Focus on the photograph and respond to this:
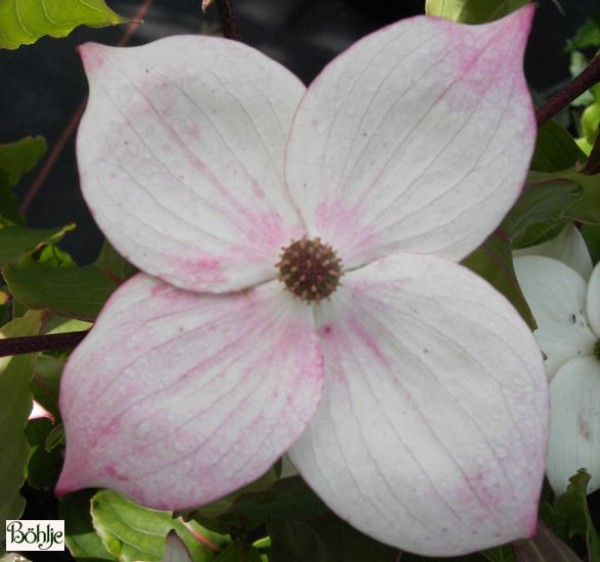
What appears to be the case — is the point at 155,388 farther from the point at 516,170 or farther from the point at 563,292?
the point at 563,292

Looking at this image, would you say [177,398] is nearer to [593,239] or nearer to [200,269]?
[200,269]

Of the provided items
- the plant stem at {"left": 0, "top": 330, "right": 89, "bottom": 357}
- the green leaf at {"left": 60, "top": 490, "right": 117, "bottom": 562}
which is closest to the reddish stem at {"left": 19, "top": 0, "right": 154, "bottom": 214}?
the green leaf at {"left": 60, "top": 490, "right": 117, "bottom": 562}

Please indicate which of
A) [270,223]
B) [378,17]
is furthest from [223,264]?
[378,17]

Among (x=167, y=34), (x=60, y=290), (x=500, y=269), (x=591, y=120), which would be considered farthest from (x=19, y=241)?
(x=167, y=34)

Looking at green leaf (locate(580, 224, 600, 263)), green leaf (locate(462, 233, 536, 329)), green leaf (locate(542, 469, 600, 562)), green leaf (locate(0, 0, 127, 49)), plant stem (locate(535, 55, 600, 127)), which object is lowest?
green leaf (locate(542, 469, 600, 562))

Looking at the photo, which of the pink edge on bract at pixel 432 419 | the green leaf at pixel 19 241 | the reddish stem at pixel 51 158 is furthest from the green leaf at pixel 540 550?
the reddish stem at pixel 51 158

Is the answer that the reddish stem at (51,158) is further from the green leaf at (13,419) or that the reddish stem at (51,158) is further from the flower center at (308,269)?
the flower center at (308,269)

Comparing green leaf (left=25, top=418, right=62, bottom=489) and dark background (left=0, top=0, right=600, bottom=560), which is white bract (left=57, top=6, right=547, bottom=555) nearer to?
green leaf (left=25, top=418, right=62, bottom=489)
